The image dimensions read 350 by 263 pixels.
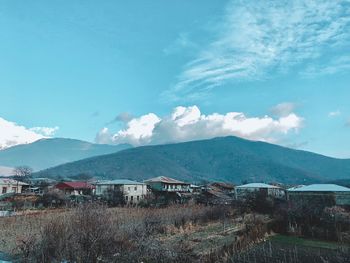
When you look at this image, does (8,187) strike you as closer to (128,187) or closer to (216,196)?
(128,187)

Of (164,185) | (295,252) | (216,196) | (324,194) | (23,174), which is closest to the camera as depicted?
(295,252)

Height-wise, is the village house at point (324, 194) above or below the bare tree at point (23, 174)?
below

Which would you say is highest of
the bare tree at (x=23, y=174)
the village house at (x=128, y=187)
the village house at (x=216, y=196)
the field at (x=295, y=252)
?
the bare tree at (x=23, y=174)

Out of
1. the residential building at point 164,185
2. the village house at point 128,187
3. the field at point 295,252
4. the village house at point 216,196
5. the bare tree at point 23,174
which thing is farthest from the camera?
the bare tree at point 23,174

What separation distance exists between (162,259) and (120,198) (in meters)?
33.0

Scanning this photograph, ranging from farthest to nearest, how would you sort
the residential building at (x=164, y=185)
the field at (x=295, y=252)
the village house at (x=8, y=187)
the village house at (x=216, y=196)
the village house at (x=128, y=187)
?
the residential building at (x=164, y=185)
the village house at (x=8, y=187)
the village house at (x=128, y=187)
the village house at (x=216, y=196)
the field at (x=295, y=252)

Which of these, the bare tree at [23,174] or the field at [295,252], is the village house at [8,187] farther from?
the field at [295,252]

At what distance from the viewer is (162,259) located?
9891mm

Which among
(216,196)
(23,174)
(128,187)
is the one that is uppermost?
(23,174)

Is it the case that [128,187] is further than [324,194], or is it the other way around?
[128,187]

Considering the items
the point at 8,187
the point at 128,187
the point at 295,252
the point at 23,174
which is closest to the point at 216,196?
the point at 128,187

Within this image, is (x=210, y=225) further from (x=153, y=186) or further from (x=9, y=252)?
(x=153, y=186)

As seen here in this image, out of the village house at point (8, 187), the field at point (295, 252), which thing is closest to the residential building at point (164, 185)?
the village house at point (8, 187)

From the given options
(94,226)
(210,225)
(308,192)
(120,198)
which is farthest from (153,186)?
(94,226)
